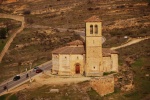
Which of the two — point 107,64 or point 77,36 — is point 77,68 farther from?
point 77,36

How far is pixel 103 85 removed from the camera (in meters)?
47.2

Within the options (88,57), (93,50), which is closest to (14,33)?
(88,57)

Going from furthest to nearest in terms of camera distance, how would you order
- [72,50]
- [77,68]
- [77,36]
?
[77,36] → [72,50] → [77,68]

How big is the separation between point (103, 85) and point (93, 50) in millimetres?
5073

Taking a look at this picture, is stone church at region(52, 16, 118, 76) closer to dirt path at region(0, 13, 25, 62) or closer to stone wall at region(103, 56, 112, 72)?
stone wall at region(103, 56, 112, 72)

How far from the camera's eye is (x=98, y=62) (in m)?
49.5

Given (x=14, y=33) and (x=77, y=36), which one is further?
(x=14, y=33)

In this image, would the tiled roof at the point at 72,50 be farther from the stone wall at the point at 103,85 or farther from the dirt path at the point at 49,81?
the stone wall at the point at 103,85

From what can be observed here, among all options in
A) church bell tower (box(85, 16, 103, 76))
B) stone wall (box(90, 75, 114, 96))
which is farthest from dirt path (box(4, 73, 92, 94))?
church bell tower (box(85, 16, 103, 76))

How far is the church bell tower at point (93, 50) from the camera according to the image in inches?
1945

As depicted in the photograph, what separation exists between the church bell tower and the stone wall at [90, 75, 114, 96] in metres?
2.13

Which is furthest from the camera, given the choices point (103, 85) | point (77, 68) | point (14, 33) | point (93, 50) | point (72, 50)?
point (14, 33)

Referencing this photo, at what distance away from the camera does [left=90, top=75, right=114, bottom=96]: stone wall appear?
153ft

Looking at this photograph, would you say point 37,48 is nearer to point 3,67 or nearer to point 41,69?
point 3,67
